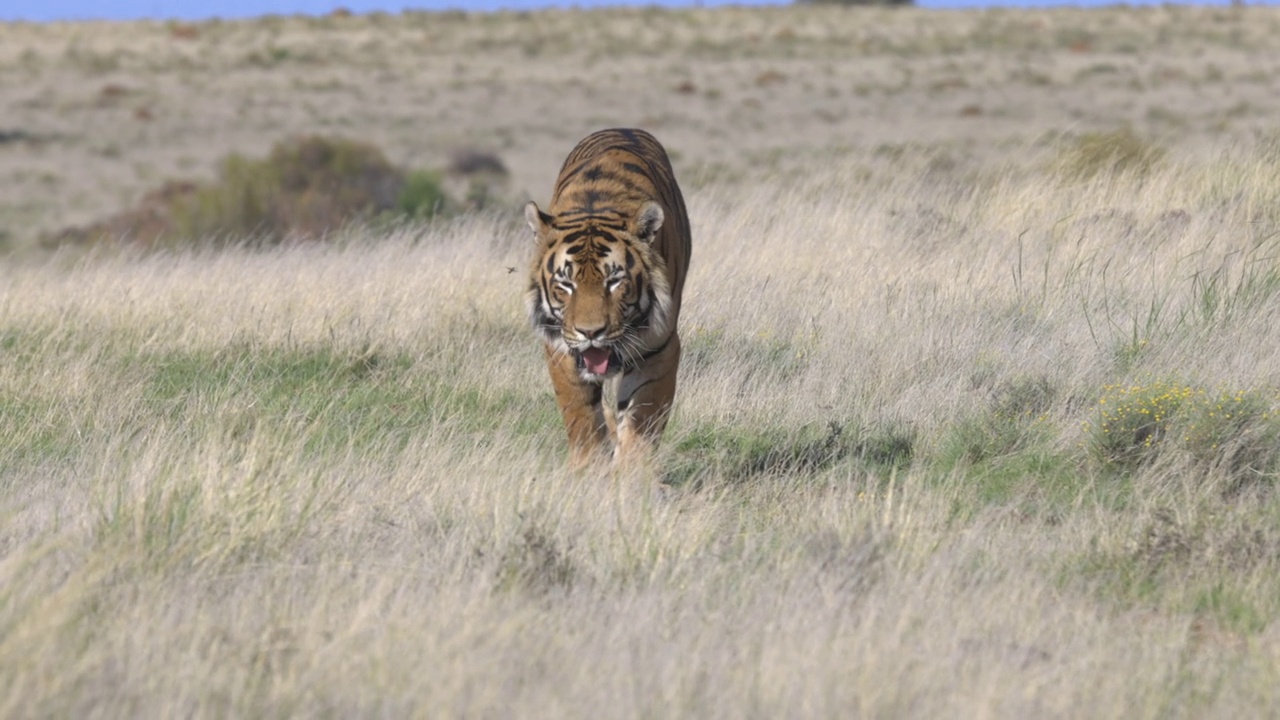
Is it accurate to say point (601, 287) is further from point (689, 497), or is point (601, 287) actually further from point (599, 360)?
point (689, 497)

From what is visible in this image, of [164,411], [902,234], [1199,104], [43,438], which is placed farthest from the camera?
[1199,104]

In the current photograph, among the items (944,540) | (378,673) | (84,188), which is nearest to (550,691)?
(378,673)

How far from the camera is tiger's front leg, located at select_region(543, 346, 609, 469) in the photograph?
21.0 feet

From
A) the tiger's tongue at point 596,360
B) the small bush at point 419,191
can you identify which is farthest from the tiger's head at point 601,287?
the small bush at point 419,191

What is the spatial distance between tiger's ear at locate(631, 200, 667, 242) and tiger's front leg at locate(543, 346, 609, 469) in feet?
2.04

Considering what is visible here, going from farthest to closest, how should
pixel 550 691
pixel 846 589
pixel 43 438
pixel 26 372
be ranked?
1. pixel 26 372
2. pixel 43 438
3. pixel 846 589
4. pixel 550 691

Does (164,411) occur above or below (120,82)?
above

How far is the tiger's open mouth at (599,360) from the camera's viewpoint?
6160 mm

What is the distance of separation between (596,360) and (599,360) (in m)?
0.02

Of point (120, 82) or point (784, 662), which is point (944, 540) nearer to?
point (784, 662)

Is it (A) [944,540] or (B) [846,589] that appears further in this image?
(A) [944,540]

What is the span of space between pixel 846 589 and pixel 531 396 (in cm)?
371

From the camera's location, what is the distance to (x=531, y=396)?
786 cm

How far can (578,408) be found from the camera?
6469 millimetres
